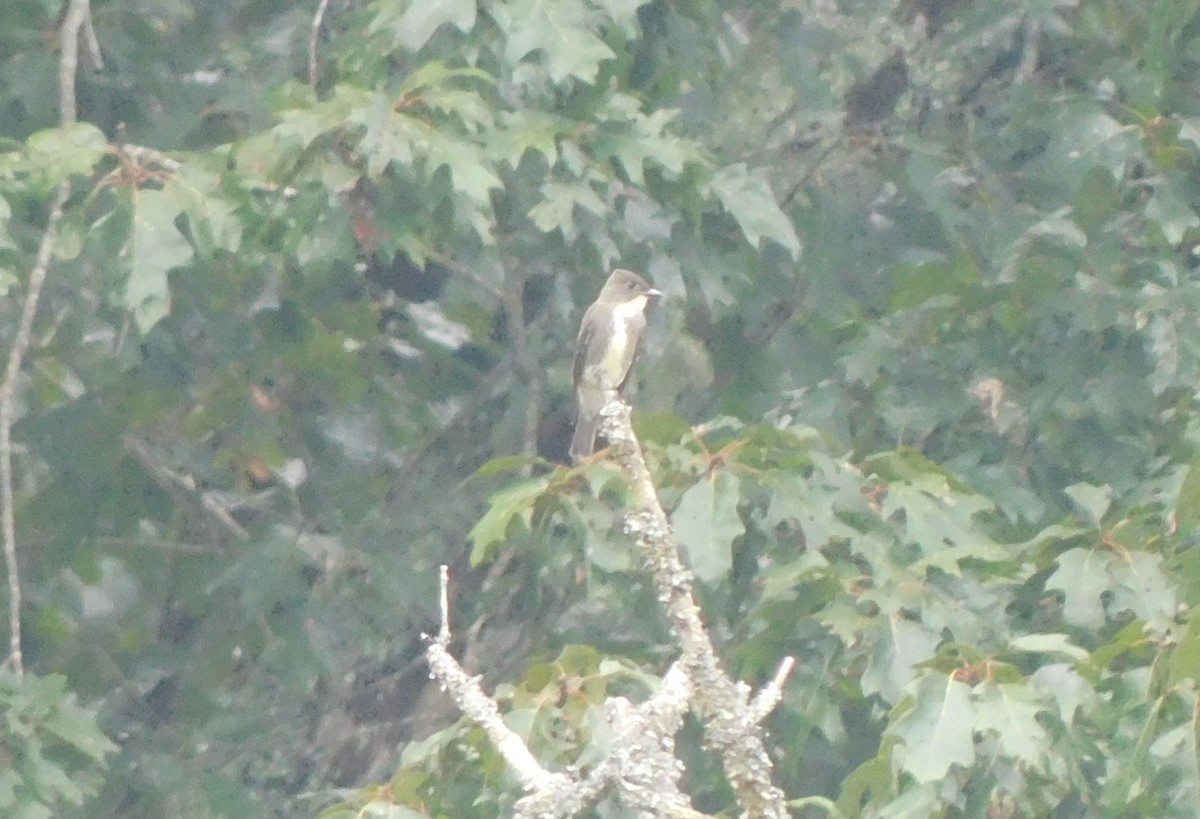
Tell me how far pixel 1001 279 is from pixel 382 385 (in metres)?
1.56

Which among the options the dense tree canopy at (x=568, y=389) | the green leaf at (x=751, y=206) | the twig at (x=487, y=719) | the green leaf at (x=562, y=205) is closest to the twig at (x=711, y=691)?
the twig at (x=487, y=719)

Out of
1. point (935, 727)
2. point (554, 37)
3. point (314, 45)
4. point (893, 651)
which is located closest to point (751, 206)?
point (554, 37)

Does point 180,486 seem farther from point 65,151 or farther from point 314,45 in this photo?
point 65,151

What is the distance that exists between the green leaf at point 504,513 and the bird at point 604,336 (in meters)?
1.33

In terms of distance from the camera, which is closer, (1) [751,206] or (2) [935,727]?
(2) [935,727]

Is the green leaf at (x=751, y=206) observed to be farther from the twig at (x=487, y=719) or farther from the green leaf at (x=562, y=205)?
the twig at (x=487, y=719)

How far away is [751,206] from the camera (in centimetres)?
456

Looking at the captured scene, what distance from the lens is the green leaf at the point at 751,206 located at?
452 cm

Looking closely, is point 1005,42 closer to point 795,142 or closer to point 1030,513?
point 795,142

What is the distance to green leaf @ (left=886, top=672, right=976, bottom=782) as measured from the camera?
10.1 feet

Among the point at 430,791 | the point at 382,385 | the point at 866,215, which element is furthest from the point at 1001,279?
the point at 430,791

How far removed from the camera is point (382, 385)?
550 cm

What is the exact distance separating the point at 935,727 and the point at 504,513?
1.02 meters

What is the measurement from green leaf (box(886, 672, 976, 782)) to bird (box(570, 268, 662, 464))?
2170mm
